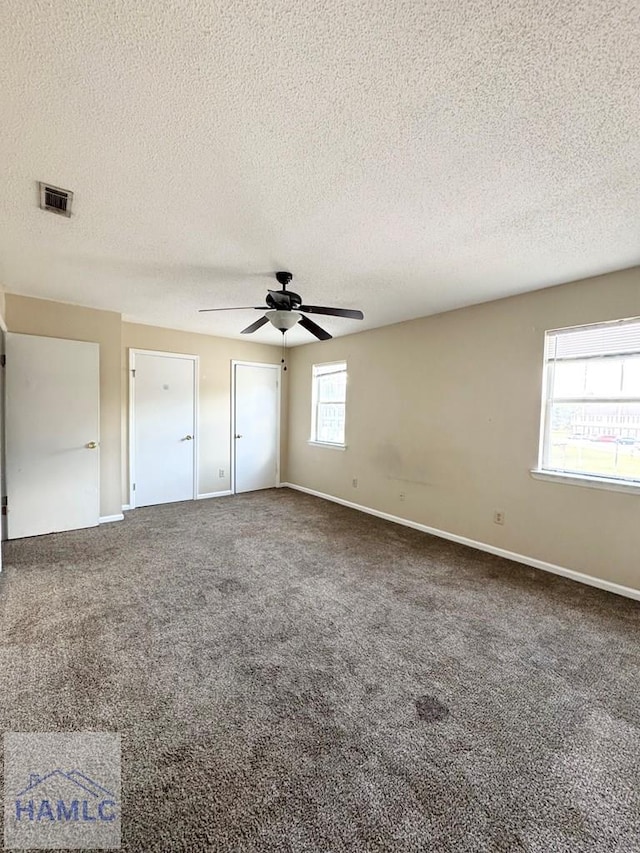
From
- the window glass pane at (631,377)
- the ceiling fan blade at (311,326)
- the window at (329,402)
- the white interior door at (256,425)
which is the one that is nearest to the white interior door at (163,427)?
the white interior door at (256,425)

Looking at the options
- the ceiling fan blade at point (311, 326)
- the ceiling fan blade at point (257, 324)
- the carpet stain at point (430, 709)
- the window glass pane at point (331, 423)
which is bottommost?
the carpet stain at point (430, 709)

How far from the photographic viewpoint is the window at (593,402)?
9.46 feet

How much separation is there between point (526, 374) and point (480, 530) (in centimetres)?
165

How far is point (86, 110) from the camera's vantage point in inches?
56.4

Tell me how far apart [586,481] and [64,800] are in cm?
371

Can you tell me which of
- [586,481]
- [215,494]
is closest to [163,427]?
[215,494]

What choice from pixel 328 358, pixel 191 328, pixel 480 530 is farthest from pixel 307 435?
pixel 480 530

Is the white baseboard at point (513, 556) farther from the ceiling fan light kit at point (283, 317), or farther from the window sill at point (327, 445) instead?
the ceiling fan light kit at point (283, 317)

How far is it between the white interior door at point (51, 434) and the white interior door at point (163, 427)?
0.78 meters

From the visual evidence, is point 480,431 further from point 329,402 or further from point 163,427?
point 163,427

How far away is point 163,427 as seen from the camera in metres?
5.18

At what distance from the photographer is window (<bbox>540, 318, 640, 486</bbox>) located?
2885 millimetres

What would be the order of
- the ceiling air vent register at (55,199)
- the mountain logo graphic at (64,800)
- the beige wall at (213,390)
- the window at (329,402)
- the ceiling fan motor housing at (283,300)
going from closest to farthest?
the mountain logo graphic at (64,800) → the ceiling air vent register at (55,199) → the ceiling fan motor housing at (283,300) → the beige wall at (213,390) → the window at (329,402)

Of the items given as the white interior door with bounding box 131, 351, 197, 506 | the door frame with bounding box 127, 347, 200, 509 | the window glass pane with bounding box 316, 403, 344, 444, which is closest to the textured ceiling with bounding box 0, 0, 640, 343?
the door frame with bounding box 127, 347, 200, 509
